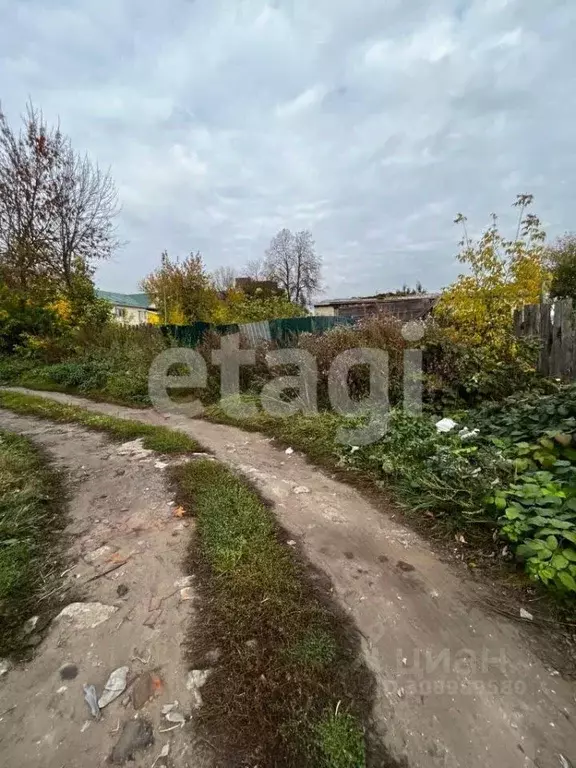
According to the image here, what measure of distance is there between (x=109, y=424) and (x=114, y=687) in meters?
4.29

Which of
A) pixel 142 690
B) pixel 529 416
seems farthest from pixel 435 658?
pixel 529 416

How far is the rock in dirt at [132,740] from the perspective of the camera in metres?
1.27

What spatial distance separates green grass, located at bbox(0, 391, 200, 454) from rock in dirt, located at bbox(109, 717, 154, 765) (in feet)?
9.82

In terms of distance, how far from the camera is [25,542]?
2436 millimetres

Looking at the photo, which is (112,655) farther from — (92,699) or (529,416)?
(529,416)

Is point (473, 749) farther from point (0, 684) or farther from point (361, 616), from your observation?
point (0, 684)

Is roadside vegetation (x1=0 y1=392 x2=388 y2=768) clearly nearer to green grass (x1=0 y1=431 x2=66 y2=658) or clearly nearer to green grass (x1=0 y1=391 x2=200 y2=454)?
green grass (x1=0 y1=431 x2=66 y2=658)

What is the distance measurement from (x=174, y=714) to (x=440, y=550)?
73.6 inches

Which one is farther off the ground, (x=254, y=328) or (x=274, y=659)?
(x=254, y=328)

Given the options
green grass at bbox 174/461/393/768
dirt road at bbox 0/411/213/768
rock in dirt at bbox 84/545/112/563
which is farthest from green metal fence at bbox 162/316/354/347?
green grass at bbox 174/461/393/768

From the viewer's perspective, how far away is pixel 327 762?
1.26 metres

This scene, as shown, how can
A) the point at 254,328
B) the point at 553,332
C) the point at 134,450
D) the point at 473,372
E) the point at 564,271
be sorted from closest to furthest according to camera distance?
the point at 134,450, the point at 473,372, the point at 553,332, the point at 254,328, the point at 564,271

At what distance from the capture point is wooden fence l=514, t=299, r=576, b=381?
15.9ft

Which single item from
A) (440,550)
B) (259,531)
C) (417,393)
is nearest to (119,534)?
(259,531)
